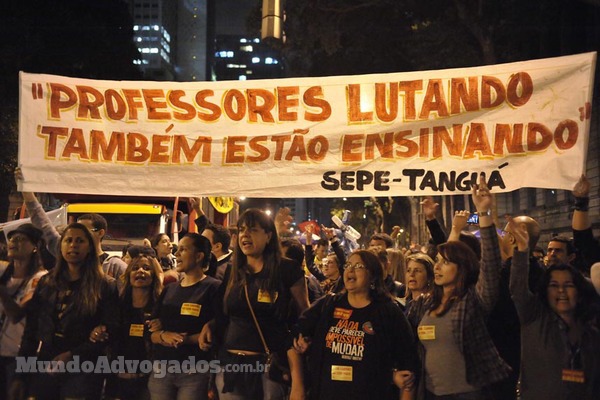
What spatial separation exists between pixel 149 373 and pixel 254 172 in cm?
181

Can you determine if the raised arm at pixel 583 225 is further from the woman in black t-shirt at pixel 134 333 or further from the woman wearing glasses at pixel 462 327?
the woman in black t-shirt at pixel 134 333

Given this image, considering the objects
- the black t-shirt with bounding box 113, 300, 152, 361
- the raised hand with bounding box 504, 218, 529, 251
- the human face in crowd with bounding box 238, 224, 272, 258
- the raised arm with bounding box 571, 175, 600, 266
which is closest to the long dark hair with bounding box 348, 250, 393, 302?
the human face in crowd with bounding box 238, 224, 272, 258

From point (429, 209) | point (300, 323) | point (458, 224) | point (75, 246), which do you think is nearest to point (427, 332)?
point (300, 323)

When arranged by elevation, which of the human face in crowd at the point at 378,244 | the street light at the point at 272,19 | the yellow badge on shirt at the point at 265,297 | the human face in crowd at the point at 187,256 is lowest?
the yellow badge on shirt at the point at 265,297

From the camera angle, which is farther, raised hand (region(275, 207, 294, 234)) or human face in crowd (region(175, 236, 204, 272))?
raised hand (region(275, 207, 294, 234))

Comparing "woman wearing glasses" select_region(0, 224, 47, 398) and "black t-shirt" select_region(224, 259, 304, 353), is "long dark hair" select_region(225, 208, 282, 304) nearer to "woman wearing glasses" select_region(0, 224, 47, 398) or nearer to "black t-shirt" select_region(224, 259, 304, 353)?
"black t-shirt" select_region(224, 259, 304, 353)

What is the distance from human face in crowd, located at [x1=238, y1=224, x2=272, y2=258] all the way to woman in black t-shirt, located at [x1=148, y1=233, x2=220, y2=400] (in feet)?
1.49

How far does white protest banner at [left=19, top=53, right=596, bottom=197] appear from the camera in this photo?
5.62 meters

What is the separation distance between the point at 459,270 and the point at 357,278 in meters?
0.69

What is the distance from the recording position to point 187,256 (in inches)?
214

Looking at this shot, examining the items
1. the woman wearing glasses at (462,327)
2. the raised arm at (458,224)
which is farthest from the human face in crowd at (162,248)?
the woman wearing glasses at (462,327)

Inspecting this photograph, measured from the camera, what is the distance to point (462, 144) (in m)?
5.70

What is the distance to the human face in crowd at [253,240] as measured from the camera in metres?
5.16

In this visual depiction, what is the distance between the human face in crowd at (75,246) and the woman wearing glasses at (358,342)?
1.80 meters
